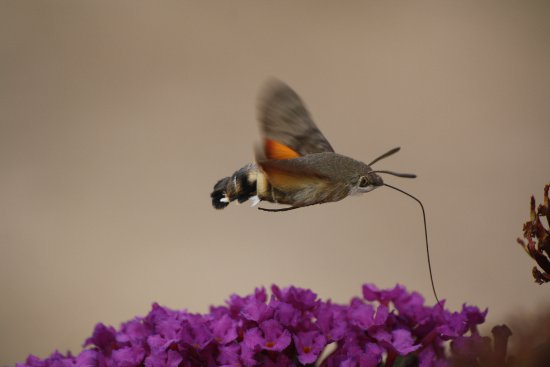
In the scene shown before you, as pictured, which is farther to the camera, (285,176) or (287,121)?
(287,121)

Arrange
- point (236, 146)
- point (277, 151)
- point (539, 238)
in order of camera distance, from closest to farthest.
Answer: point (539, 238) < point (277, 151) < point (236, 146)

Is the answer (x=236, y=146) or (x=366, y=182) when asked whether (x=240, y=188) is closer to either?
(x=366, y=182)

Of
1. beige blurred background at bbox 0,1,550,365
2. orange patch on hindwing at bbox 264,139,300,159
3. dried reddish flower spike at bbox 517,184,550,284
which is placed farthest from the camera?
beige blurred background at bbox 0,1,550,365

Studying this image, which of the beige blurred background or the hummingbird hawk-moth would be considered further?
the beige blurred background

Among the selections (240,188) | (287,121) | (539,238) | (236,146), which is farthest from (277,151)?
(236,146)

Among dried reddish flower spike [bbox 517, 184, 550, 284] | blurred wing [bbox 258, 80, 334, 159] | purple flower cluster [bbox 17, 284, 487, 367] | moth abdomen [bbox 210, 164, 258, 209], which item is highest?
blurred wing [bbox 258, 80, 334, 159]

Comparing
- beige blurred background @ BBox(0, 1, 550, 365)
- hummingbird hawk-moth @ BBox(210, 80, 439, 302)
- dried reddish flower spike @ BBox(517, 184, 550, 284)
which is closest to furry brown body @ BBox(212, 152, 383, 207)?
hummingbird hawk-moth @ BBox(210, 80, 439, 302)

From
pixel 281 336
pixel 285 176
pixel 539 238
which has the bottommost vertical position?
pixel 281 336

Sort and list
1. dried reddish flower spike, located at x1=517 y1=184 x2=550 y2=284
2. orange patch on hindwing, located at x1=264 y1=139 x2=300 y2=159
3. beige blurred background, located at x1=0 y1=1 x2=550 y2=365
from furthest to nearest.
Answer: beige blurred background, located at x1=0 y1=1 x2=550 y2=365, orange patch on hindwing, located at x1=264 y1=139 x2=300 y2=159, dried reddish flower spike, located at x1=517 y1=184 x2=550 y2=284

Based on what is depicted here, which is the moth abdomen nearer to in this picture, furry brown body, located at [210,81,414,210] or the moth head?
furry brown body, located at [210,81,414,210]

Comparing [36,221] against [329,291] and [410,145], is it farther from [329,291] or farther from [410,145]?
[410,145]
